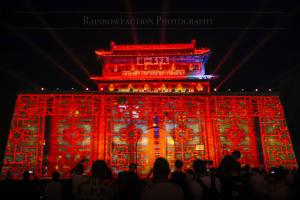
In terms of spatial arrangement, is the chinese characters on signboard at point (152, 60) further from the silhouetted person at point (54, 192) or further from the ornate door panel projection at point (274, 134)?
the silhouetted person at point (54, 192)

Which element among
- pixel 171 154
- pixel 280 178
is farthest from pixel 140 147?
pixel 280 178

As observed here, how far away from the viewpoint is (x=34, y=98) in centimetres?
1555

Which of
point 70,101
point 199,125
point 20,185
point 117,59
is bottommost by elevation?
point 20,185

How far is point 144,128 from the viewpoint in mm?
16859

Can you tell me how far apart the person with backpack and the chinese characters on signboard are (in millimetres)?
16962

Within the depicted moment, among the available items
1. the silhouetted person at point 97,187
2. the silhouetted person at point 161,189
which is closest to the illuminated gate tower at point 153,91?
the silhouetted person at point 97,187

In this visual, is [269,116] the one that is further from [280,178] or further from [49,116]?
[49,116]

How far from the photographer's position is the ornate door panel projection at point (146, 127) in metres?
15.5

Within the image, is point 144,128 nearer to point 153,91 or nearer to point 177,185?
point 153,91

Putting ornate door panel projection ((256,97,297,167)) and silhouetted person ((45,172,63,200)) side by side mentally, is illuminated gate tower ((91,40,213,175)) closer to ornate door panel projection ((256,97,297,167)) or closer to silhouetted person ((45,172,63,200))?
ornate door panel projection ((256,97,297,167))

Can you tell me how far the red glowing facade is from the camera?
1531cm

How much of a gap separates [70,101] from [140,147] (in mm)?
5331

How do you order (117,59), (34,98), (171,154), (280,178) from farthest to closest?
(117,59), (171,154), (34,98), (280,178)

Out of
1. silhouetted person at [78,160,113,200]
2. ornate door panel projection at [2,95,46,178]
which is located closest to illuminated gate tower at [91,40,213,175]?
ornate door panel projection at [2,95,46,178]
